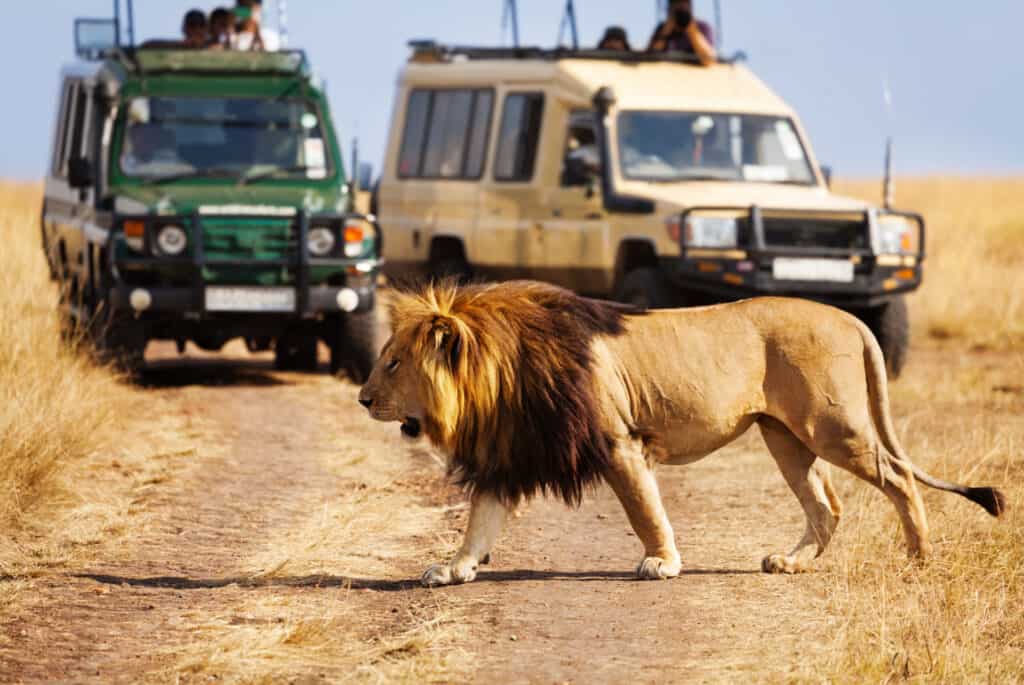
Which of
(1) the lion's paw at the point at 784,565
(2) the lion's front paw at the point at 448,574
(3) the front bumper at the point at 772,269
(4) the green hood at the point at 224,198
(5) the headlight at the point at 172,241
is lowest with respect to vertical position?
(3) the front bumper at the point at 772,269

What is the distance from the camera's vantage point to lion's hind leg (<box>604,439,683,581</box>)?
278 inches

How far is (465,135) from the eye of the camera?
16.0 m

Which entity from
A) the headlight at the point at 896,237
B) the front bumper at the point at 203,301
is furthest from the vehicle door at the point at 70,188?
the headlight at the point at 896,237

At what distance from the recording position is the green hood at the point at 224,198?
13211 millimetres

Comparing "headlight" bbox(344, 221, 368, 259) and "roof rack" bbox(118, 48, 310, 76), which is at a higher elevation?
"roof rack" bbox(118, 48, 310, 76)

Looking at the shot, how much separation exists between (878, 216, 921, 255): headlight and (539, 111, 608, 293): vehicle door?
1.94m

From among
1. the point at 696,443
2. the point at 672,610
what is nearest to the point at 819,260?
the point at 696,443

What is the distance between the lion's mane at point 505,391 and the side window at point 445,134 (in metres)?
8.75

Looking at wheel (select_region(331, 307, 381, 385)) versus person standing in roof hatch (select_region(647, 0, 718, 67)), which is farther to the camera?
person standing in roof hatch (select_region(647, 0, 718, 67))

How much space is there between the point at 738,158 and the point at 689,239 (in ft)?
4.69

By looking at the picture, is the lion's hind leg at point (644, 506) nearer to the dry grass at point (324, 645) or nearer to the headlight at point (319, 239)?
the dry grass at point (324, 645)

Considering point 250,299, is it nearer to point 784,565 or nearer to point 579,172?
point 579,172

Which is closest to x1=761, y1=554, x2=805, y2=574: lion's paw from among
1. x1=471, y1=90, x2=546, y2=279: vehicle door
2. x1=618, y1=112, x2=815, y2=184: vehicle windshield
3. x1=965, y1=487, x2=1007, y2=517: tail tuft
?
x1=965, y1=487, x2=1007, y2=517: tail tuft

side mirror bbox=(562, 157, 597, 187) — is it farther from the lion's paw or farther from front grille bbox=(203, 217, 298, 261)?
the lion's paw
